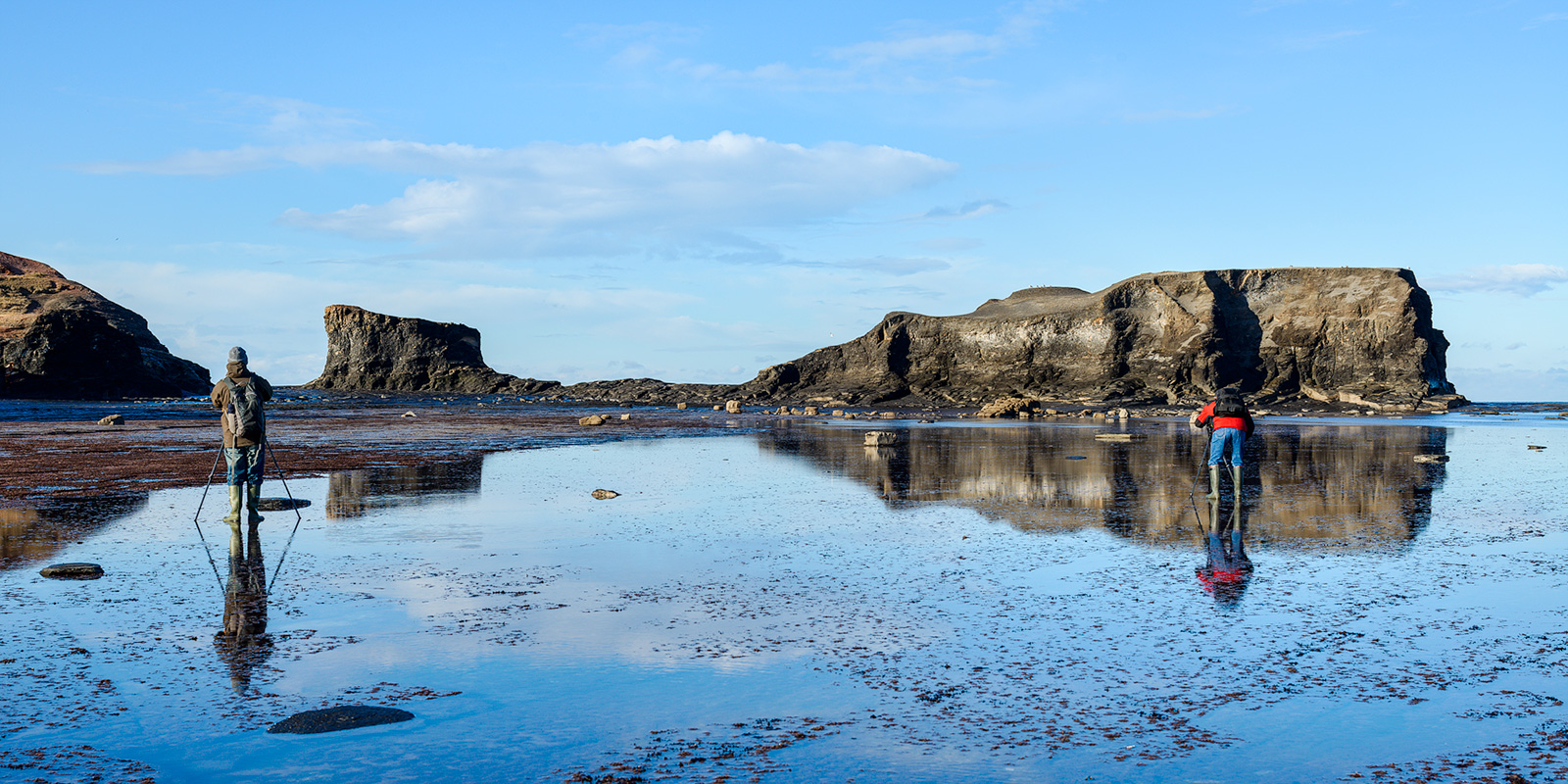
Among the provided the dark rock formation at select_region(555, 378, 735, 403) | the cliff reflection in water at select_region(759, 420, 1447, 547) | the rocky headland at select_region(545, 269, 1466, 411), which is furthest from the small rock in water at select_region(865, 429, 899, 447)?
the dark rock formation at select_region(555, 378, 735, 403)

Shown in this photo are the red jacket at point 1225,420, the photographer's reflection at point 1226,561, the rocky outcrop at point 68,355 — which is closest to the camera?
the photographer's reflection at point 1226,561

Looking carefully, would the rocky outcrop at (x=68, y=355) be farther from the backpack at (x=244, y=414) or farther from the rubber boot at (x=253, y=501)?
the rubber boot at (x=253, y=501)

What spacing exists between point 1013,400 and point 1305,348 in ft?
158

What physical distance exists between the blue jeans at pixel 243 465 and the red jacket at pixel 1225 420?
11.9 m

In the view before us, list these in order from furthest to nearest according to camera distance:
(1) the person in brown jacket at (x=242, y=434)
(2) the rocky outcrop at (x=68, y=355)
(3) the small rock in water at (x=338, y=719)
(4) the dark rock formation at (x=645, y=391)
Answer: (4) the dark rock formation at (x=645, y=391)
(2) the rocky outcrop at (x=68, y=355)
(1) the person in brown jacket at (x=242, y=434)
(3) the small rock in water at (x=338, y=719)

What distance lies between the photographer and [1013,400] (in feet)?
172

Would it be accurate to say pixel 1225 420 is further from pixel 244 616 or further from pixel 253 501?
pixel 253 501

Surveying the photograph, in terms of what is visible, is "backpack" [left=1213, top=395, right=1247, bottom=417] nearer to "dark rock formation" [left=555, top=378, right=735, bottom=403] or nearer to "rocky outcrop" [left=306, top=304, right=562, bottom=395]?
"dark rock formation" [left=555, top=378, right=735, bottom=403]

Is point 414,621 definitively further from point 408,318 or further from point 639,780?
point 408,318

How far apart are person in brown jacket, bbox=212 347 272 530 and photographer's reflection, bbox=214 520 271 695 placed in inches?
59.5

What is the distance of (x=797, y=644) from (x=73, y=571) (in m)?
5.92

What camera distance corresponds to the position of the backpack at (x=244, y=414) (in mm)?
11039

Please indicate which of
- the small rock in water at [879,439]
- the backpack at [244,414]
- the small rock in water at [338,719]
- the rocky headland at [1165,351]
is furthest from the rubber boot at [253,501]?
the rocky headland at [1165,351]

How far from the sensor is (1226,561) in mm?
8734
